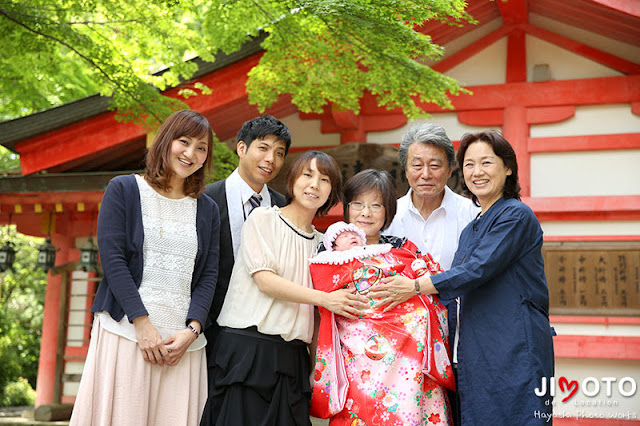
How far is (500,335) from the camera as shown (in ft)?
8.98

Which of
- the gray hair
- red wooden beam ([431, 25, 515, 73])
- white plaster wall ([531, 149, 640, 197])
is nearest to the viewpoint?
the gray hair

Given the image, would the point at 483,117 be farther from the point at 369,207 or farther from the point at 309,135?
the point at 369,207

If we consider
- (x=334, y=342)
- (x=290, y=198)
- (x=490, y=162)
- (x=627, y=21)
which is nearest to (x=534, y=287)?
(x=490, y=162)

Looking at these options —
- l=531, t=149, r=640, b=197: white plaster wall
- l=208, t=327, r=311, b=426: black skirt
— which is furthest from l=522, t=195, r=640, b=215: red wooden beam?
l=208, t=327, r=311, b=426: black skirt

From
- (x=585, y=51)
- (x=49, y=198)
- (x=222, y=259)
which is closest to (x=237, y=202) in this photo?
(x=222, y=259)

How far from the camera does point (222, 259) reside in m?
3.13

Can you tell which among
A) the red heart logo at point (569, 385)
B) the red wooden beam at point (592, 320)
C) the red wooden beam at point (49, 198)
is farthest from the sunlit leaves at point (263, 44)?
the red heart logo at point (569, 385)

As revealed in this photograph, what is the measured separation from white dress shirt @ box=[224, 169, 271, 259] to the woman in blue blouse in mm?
898

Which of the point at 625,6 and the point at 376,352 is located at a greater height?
the point at 625,6

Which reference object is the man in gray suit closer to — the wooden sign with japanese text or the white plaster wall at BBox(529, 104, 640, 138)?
the wooden sign with japanese text

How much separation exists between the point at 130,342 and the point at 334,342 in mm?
957

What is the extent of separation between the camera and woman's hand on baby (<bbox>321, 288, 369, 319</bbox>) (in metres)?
2.78

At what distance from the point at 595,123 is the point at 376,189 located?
5.39 metres

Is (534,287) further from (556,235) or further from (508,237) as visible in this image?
(556,235)
